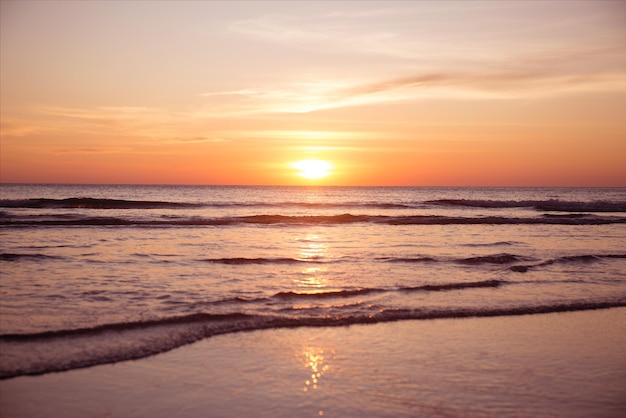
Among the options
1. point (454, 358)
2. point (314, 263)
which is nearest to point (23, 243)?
point (314, 263)

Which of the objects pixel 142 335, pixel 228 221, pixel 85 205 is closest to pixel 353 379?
pixel 142 335

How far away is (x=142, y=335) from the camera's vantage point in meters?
8.30

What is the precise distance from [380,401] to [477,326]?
3.86 metres

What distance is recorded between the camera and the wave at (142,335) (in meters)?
7.09

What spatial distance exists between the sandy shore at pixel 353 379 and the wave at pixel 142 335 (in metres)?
0.26

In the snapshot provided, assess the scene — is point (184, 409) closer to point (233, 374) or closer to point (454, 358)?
point (233, 374)

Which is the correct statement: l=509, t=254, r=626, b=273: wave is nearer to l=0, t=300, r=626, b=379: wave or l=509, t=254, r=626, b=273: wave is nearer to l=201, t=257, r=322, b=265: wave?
l=0, t=300, r=626, b=379: wave

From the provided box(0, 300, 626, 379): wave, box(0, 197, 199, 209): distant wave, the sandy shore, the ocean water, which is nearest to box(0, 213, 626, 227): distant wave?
the ocean water

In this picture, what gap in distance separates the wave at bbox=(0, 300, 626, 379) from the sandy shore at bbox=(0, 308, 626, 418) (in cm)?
26

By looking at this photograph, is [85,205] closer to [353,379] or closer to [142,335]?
[142,335]

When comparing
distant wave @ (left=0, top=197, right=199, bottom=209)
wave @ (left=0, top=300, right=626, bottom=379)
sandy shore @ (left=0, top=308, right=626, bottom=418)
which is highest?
distant wave @ (left=0, top=197, right=199, bottom=209)

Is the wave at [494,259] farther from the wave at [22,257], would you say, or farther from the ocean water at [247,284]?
the wave at [22,257]

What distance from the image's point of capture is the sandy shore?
A: 5.81 metres

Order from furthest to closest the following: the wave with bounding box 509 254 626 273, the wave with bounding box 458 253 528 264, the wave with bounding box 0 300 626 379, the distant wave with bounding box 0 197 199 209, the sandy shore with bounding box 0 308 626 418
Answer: the distant wave with bounding box 0 197 199 209 → the wave with bounding box 458 253 528 264 → the wave with bounding box 509 254 626 273 → the wave with bounding box 0 300 626 379 → the sandy shore with bounding box 0 308 626 418
